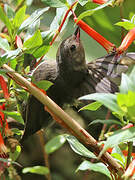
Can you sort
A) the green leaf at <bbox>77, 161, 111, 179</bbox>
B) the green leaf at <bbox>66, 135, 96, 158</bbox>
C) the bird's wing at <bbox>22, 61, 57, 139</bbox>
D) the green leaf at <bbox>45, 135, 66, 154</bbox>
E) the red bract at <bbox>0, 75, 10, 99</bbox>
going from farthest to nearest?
the bird's wing at <bbox>22, 61, 57, 139</bbox>
the red bract at <bbox>0, 75, 10, 99</bbox>
the green leaf at <bbox>66, 135, 96, 158</bbox>
the green leaf at <bbox>77, 161, 111, 179</bbox>
the green leaf at <bbox>45, 135, 66, 154</bbox>

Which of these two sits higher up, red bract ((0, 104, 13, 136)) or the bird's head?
the bird's head

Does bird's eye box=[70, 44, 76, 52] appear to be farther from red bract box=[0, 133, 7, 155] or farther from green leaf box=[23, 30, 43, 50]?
red bract box=[0, 133, 7, 155]

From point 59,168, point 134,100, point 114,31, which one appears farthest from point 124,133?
point 59,168

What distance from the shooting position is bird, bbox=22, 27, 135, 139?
2.50 feet

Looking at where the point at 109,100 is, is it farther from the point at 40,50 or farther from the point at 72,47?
the point at 72,47

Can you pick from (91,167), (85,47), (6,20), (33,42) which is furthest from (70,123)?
(85,47)

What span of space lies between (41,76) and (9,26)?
21 centimetres

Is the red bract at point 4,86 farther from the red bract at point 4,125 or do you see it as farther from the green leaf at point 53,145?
the green leaf at point 53,145

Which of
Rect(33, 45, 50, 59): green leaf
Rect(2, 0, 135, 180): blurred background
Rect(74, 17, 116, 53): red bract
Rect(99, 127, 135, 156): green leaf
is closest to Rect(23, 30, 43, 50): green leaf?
Rect(33, 45, 50, 59): green leaf

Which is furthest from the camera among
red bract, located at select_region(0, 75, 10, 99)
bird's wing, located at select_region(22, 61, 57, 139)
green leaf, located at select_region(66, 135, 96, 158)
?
bird's wing, located at select_region(22, 61, 57, 139)

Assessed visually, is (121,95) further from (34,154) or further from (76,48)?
(34,154)

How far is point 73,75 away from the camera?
33.4 inches

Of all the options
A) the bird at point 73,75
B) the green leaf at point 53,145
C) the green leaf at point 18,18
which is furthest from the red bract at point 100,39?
the green leaf at point 53,145

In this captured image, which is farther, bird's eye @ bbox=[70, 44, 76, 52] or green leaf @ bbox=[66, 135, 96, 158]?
bird's eye @ bbox=[70, 44, 76, 52]
